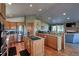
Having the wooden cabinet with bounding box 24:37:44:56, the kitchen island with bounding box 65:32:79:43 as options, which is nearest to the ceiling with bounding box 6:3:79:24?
the kitchen island with bounding box 65:32:79:43

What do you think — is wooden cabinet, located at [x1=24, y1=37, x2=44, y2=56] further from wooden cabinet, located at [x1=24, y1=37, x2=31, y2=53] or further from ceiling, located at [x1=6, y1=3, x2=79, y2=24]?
ceiling, located at [x1=6, y1=3, x2=79, y2=24]

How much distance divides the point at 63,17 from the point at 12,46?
102 centimetres

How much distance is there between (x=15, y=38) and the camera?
1737 mm

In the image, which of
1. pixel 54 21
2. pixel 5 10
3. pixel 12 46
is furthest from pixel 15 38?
pixel 54 21

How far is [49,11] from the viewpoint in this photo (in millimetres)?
1722

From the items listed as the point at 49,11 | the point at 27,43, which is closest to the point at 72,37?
the point at 49,11

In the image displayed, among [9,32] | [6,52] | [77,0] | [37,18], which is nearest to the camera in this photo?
[77,0]

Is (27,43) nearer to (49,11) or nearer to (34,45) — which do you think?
(34,45)

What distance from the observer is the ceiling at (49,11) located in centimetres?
151

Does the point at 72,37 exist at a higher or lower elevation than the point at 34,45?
higher

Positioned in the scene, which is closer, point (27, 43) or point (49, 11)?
point (49, 11)

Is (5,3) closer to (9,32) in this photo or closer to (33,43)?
(9,32)

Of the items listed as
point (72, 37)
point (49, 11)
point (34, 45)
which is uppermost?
point (49, 11)

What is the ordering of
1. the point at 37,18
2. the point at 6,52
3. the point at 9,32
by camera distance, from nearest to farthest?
the point at 6,52 < the point at 9,32 < the point at 37,18
